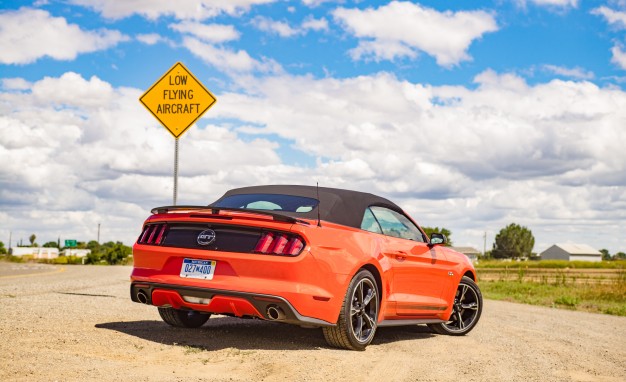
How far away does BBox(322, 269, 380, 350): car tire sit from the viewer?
6512 mm

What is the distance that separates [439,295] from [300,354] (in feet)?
8.83

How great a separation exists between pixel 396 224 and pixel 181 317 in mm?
2585

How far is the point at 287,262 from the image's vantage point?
615cm

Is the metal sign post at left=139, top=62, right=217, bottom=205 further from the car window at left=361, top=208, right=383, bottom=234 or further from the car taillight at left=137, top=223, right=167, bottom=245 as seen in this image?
the car window at left=361, top=208, right=383, bottom=234

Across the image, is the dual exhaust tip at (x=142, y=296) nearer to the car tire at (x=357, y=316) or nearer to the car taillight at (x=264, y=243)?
the car taillight at (x=264, y=243)

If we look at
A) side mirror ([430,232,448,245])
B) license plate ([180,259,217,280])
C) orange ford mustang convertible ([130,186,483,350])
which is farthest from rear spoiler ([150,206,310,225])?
side mirror ([430,232,448,245])

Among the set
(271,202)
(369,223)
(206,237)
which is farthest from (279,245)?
(369,223)

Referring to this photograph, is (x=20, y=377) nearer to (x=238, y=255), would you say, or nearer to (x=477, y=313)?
(x=238, y=255)

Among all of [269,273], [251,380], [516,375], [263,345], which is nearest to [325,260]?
[269,273]

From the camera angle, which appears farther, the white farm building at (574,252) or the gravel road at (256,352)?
the white farm building at (574,252)

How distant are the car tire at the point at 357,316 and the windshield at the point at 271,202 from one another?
0.89m

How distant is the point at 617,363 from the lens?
7.32 meters

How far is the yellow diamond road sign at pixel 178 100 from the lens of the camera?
1310cm

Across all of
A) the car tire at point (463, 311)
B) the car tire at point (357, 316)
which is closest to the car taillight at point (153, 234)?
the car tire at point (357, 316)
